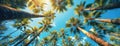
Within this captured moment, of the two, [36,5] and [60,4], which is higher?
[60,4]

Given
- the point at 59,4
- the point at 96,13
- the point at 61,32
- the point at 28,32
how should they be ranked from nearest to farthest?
the point at 96,13 → the point at 59,4 → the point at 28,32 → the point at 61,32

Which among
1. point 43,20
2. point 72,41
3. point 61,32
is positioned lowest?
point 72,41

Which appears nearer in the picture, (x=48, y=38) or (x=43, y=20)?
(x=43, y=20)

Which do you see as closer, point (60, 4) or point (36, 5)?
point (60, 4)

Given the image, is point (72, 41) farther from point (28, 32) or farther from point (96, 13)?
point (96, 13)

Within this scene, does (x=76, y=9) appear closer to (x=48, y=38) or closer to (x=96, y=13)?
(x=96, y=13)

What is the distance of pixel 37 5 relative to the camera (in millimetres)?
27688

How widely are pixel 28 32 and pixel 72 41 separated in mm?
9166

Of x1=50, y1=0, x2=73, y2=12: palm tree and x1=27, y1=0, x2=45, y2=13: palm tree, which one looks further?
x1=27, y1=0, x2=45, y2=13: palm tree

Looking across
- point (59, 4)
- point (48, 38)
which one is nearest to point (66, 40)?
point (48, 38)

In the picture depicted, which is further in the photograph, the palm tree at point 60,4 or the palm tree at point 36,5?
the palm tree at point 36,5

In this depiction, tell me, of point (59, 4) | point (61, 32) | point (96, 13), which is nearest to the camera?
point (96, 13)

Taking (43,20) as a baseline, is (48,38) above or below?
below

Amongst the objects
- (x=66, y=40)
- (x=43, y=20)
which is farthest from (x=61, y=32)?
(x=43, y=20)
